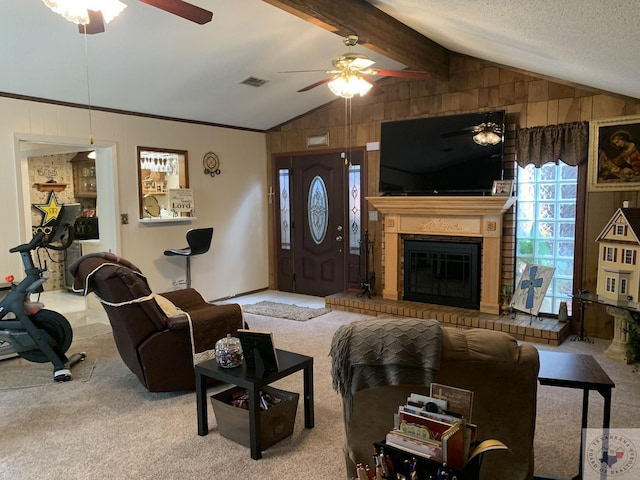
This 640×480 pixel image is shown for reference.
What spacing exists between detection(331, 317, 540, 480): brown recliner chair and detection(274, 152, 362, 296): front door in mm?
4396

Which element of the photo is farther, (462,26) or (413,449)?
(462,26)

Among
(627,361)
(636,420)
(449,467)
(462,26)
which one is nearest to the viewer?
(449,467)

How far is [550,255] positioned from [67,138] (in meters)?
5.14

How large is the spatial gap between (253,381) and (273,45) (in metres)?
3.29

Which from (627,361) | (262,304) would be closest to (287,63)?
(262,304)

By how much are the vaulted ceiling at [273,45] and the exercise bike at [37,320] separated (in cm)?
136

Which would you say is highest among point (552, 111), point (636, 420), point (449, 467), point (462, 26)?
point (462, 26)

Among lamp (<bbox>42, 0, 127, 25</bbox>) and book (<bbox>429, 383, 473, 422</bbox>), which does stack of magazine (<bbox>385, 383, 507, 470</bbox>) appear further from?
lamp (<bbox>42, 0, 127, 25</bbox>)

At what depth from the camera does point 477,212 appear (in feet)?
16.8

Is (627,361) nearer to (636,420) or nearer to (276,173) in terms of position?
(636,420)

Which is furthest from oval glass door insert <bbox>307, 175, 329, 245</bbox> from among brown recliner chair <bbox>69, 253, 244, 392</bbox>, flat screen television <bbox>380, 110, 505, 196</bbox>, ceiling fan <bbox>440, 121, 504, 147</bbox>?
brown recliner chair <bbox>69, 253, 244, 392</bbox>

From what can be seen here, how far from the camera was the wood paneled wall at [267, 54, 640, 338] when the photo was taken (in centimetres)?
466

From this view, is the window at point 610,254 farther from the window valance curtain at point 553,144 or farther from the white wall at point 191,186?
the white wall at point 191,186

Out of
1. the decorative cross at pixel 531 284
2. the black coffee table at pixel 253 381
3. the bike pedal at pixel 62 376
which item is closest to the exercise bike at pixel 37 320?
the bike pedal at pixel 62 376
